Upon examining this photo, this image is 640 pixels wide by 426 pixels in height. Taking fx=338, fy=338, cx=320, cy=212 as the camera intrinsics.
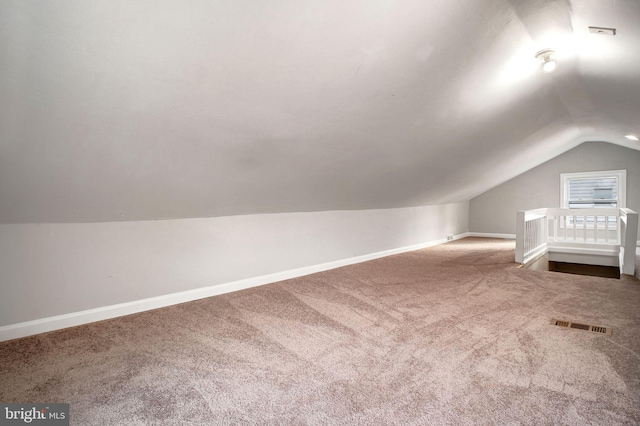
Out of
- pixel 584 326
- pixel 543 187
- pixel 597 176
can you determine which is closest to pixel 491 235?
pixel 543 187

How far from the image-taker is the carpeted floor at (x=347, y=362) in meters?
1.57

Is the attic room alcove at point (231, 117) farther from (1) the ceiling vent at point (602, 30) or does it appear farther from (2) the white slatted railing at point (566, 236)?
(2) the white slatted railing at point (566, 236)

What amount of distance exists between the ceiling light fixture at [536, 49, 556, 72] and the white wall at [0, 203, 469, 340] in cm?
294

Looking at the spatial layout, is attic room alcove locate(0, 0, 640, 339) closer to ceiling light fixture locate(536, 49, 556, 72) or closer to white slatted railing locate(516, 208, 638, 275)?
ceiling light fixture locate(536, 49, 556, 72)

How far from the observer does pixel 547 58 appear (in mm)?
3176

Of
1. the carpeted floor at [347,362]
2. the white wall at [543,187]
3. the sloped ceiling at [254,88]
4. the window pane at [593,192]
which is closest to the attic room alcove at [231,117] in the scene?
the sloped ceiling at [254,88]

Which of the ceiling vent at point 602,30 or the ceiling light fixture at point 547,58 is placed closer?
the ceiling vent at point 602,30

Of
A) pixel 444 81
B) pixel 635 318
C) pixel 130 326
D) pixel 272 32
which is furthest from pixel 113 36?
pixel 635 318

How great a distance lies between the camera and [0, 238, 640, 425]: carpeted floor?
5.16ft

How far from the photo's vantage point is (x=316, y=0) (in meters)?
1.75

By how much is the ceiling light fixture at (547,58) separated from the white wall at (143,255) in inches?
116

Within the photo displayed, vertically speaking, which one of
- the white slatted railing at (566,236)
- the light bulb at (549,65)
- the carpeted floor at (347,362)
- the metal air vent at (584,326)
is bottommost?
the metal air vent at (584,326)

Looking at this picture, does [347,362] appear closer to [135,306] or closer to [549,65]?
[135,306]

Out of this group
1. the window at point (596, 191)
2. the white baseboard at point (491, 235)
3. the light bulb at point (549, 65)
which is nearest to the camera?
the light bulb at point (549, 65)
